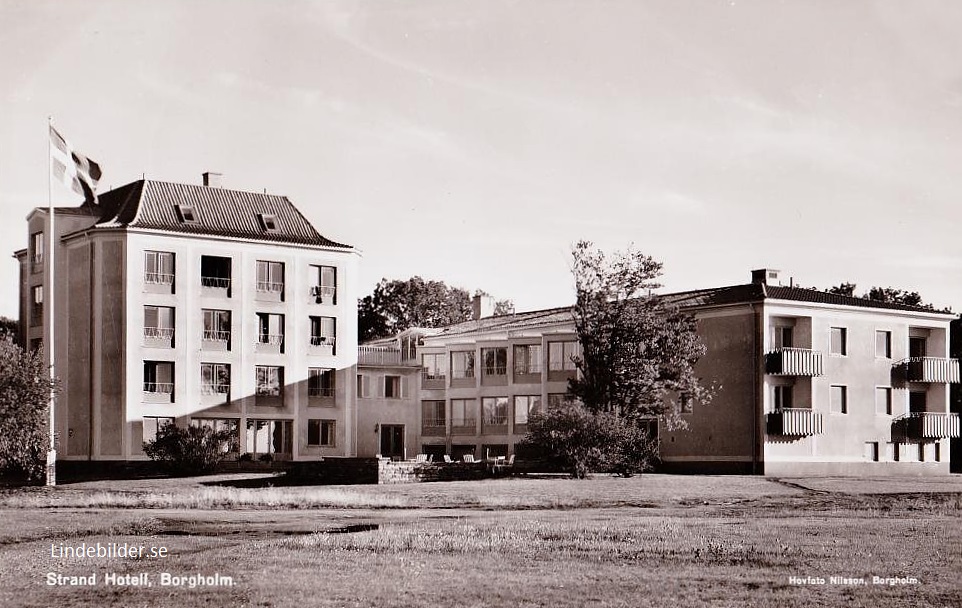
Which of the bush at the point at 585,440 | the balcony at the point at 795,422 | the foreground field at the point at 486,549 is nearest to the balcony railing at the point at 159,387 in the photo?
the bush at the point at 585,440

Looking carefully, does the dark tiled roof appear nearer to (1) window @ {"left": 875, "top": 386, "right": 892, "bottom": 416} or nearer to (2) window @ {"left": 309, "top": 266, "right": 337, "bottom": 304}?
(2) window @ {"left": 309, "top": 266, "right": 337, "bottom": 304}

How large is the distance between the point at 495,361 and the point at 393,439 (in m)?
7.90

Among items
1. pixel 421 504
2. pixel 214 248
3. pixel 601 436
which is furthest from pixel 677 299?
pixel 421 504

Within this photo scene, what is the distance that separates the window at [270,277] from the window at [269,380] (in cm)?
396

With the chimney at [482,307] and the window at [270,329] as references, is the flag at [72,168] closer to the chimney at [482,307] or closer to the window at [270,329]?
the window at [270,329]

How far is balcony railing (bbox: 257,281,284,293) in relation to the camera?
7169 cm

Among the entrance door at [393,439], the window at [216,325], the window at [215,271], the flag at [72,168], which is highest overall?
the flag at [72,168]

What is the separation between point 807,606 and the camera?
770 inches

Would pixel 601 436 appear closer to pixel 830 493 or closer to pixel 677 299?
pixel 830 493

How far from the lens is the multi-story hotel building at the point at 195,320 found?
219 ft

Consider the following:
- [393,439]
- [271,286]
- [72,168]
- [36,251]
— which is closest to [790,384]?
[393,439]

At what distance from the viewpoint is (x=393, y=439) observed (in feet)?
269

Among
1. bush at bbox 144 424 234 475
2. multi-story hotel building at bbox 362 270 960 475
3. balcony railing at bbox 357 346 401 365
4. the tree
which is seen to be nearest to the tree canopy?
balcony railing at bbox 357 346 401 365

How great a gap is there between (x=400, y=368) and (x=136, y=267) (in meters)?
20.3
